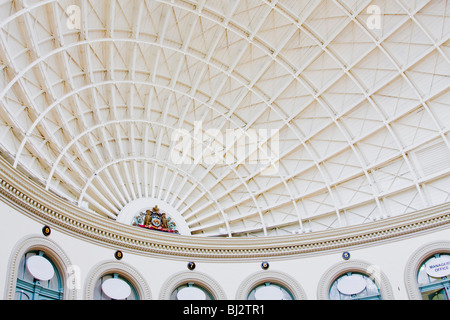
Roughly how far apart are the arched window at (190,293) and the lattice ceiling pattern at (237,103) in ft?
20.8

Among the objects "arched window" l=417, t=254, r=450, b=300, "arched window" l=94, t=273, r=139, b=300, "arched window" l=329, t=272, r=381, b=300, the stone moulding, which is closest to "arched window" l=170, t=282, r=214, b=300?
the stone moulding

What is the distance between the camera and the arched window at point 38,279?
2681 cm

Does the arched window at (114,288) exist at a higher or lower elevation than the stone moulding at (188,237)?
lower

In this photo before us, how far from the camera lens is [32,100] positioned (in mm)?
30156

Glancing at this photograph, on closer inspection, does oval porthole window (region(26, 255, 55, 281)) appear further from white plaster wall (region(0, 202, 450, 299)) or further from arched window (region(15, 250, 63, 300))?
white plaster wall (region(0, 202, 450, 299))

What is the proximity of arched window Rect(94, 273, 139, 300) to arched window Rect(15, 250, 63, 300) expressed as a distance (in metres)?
3.17

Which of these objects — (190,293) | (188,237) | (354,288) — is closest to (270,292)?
(190,293)

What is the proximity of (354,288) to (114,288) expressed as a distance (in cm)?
1871

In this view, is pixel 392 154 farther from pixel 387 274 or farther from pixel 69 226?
pixel 69 226

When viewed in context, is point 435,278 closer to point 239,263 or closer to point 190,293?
point 239,263

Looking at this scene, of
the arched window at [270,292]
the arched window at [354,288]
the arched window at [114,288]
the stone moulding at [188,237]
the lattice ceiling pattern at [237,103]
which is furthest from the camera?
the arched window at [270,292]

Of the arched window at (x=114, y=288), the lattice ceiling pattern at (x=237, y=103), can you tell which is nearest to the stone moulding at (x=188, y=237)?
the lattice ceiling pattern at (x=237, y=103)

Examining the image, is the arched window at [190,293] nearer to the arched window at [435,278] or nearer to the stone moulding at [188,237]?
the stone moulding at [188,237]
